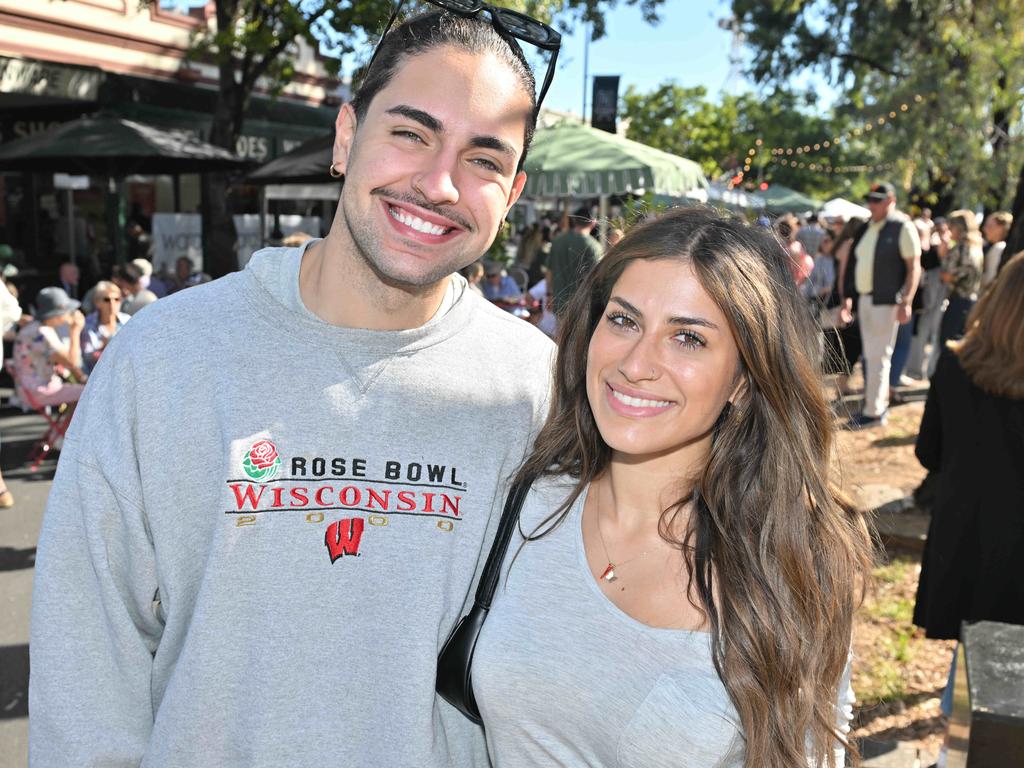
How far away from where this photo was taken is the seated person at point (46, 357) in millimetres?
7625

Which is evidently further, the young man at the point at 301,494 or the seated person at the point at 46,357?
the seated person at the point at 46,357

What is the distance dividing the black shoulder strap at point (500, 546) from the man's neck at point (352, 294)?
449 millimetres

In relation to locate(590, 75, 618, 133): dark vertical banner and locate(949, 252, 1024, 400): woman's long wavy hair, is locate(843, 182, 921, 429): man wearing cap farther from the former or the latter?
locate(949, 252, 1024, 400): woman's long wavy hair

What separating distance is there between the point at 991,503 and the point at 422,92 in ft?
10.1

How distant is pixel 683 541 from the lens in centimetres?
207

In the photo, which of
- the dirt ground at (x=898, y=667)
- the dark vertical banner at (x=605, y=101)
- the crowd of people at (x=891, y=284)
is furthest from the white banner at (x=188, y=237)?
the dirt ground at (x=898, y=667)

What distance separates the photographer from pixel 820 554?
2066 millimetres

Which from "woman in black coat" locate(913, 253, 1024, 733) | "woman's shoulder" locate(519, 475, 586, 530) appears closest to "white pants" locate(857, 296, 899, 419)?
"woman in black coat" locate(913, 253, 1024, 733)

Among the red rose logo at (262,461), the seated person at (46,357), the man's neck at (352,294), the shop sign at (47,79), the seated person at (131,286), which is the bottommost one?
the seated person at (46,357)

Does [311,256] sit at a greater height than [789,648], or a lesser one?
greater

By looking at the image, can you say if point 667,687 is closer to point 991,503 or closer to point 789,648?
point 789,648

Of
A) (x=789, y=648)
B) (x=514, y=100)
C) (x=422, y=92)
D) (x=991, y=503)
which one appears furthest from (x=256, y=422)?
(x=991, y=503)

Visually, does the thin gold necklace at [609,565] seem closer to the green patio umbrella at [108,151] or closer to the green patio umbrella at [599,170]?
the green patio umbrella at [599,170]

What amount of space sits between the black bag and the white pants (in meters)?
8.30
